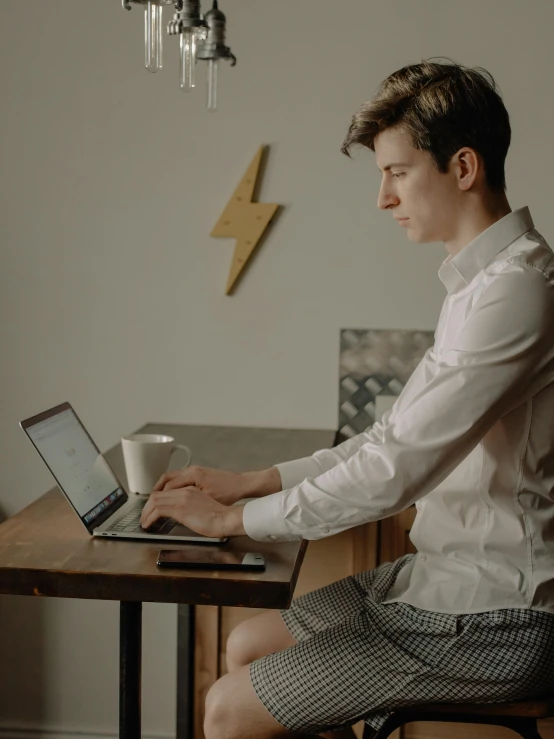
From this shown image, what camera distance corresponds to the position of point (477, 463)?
4.69ft

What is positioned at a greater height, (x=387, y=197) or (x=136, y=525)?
(x=387, y=197)

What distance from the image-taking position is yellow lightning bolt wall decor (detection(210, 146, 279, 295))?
241 cm

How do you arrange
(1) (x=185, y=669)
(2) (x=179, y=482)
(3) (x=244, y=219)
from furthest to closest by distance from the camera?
(3) (x=244, y=219), (1) (x=185, y=669), (2) (x=179, y=482)

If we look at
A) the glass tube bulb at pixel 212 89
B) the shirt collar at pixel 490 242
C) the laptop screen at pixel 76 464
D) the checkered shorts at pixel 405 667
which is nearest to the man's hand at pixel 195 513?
the laptop screen at pixel 76 464

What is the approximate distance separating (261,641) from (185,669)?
68 cm

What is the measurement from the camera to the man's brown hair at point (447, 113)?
1448mm

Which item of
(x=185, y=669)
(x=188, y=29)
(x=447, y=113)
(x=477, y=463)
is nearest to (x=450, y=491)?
(x=477, y=463)

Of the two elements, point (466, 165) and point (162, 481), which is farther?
point (162, 481)

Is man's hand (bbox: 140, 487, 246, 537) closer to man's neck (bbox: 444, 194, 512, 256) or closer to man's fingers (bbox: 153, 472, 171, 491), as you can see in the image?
man's fingers (bbox: 153, 472, 171, 491)

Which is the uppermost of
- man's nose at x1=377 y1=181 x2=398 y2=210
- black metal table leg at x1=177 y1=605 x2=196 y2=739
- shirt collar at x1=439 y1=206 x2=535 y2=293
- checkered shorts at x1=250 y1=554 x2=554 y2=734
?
man's nose at x1=377 y1=181 x2=398 y2=210

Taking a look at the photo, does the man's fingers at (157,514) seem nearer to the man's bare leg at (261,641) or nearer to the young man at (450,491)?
the young man at (450,491)

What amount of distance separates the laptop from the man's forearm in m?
0.20

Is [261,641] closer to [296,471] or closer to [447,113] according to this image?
[296,471]

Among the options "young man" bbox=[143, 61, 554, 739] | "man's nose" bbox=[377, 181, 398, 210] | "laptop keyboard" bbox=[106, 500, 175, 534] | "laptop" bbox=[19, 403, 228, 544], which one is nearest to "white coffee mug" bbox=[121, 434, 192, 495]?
"laptop" bbox=[19, 403, 228, 544]
